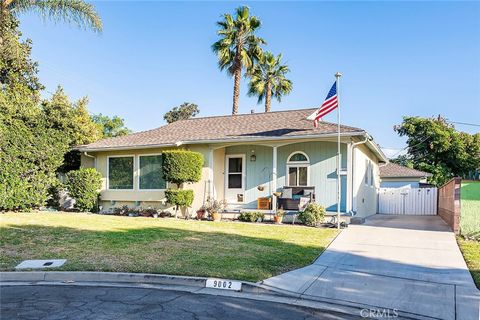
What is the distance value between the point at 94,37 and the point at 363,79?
12.5 m

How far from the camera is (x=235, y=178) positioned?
51.8 feet

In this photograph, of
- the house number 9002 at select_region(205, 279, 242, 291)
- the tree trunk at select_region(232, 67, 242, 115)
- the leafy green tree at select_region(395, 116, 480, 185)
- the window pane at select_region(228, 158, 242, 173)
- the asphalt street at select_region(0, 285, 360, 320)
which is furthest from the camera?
the leafy green tree at select_region(395, 116, 480, 185)

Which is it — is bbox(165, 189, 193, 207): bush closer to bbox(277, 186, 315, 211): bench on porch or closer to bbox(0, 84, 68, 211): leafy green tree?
bbox(277, 186, 315, 211): bench on porch

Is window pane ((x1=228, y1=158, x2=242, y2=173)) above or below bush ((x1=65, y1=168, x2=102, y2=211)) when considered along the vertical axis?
above

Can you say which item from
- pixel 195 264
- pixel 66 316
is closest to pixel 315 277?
pixel 195 264

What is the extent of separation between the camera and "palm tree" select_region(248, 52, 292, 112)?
94.1 feet

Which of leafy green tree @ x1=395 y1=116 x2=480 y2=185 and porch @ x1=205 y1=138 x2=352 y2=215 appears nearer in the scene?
porch @ x1=205 y1=138 x2=352 y2=215

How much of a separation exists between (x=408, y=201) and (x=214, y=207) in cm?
1172

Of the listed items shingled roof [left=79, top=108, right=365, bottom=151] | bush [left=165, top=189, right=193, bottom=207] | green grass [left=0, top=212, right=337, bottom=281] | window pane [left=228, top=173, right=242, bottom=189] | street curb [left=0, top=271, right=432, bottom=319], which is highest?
shingled roof [left=79, top=108, right=365, bottom=151]

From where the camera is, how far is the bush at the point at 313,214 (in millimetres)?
12602

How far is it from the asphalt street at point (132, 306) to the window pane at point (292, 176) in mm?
9641

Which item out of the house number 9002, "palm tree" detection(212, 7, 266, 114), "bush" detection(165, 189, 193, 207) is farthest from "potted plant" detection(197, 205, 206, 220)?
"palm tree" detection(212, 7, 266, 114)

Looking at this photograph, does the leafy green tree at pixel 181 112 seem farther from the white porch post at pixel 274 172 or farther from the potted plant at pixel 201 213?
the white porch post at pixel 274 172

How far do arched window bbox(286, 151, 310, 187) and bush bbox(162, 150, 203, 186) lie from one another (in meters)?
3.66
